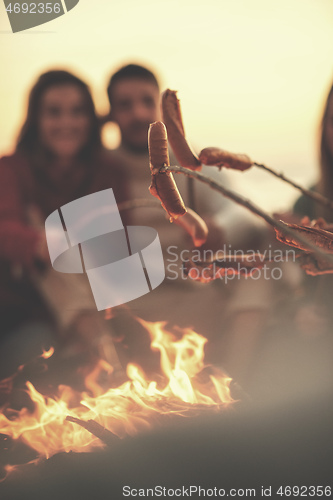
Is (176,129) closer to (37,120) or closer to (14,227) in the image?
(14,227)

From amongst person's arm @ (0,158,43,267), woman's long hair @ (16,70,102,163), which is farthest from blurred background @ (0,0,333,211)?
person's arm @ (0,158,43,267)

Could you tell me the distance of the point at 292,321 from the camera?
40.2 inches

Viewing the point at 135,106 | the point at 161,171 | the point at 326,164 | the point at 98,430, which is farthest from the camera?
the point at 135,106

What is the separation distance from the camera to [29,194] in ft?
4.28

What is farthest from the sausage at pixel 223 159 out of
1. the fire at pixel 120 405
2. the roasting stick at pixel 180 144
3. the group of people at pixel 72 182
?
the group of people at pixel 72 182

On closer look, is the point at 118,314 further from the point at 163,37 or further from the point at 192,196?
the point at 163,37

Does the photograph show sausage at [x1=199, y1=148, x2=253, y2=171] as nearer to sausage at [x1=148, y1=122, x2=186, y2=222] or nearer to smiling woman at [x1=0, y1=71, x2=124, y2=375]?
sausage at [x1=148, y1=122, x2=186, y2=222]

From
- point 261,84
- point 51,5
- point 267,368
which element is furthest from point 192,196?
point 261,84

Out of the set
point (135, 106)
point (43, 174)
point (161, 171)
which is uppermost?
point (135, 106)

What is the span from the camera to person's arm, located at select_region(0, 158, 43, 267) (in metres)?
1.11

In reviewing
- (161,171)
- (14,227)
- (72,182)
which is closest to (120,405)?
(161,171)

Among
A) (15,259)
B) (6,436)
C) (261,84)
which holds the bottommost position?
(6,436)

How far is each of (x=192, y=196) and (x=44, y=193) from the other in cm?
79

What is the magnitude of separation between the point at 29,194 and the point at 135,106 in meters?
0.44
